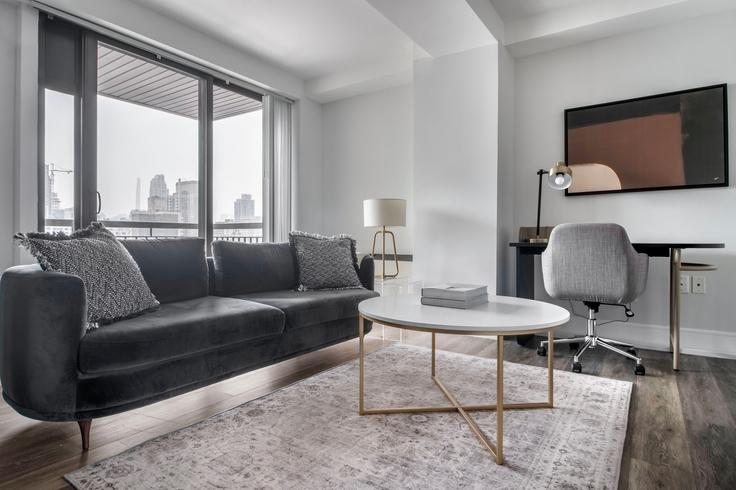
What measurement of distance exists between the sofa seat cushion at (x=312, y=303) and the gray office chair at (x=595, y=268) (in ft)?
4.08

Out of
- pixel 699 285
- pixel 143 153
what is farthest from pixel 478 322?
pixel 143 153

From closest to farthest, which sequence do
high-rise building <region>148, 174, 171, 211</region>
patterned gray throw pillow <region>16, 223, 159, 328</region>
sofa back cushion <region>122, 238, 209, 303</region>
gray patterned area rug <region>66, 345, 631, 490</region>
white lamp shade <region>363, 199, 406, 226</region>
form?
gray patterned area rug <region>66, 345, 631, 490</region>, patterned gray throw pillow <region>16, 223, 159, 328</region>, sofa back cushion <region>122, 238, 209, 303</region>, high-rise building <region>148, 174, 171, 211</region>, white lamp shade <region>363, 199, 406, 226</region>

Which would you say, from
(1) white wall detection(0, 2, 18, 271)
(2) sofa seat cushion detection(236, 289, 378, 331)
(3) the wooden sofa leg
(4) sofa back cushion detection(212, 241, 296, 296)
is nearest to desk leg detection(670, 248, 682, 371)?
(2) sofa seat cushion detection(236, 289, 378, 331)

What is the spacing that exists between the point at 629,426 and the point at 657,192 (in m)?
2.09

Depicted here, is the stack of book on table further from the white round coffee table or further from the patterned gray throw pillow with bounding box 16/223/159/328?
the patterned gray throw pillow with bounding box 16/223/159/328

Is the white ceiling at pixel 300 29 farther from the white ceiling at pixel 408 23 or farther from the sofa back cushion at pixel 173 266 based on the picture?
the sofa back cushion at pixel 173 266

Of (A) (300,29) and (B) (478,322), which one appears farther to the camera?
(A) (300,29)

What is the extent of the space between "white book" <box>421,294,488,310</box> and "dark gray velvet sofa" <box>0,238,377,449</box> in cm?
81

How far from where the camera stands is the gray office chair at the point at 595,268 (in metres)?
2.48

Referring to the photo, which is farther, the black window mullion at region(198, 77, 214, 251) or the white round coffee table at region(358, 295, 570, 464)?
the black window mullion at region(198, 77, 214, 251)

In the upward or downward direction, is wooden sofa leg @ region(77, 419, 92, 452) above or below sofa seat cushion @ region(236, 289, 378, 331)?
below

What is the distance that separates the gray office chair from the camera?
2.48 meters

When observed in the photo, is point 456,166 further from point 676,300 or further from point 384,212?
point 676,300

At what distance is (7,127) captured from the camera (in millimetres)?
2646
